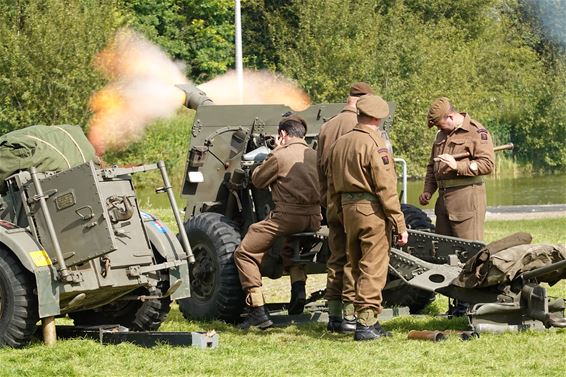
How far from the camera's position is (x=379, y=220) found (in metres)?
11.5

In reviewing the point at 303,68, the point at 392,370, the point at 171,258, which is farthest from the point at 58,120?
the point at 392,370

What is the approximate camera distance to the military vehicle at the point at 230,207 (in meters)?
13.0

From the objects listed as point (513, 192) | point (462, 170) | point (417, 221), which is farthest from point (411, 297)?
point (513, 192)

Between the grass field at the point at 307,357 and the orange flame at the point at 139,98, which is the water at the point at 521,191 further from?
the grass field at the point at 307,357

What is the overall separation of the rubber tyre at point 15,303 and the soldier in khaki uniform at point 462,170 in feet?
13.5

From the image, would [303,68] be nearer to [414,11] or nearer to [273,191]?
[414,11]

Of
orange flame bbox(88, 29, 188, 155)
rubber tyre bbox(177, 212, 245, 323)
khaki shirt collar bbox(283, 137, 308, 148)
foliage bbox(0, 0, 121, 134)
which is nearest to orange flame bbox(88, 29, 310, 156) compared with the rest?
orange flame bbox(88, 29, 188, 155)

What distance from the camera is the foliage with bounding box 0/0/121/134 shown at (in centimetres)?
3172

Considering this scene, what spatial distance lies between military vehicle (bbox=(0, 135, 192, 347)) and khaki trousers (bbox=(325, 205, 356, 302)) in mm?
1258

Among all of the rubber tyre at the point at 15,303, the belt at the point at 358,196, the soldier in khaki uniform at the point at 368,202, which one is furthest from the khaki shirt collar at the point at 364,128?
the rubber tyre at the point at 15,303

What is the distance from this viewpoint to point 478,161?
516 inches

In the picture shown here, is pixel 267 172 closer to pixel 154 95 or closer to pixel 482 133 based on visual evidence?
pixel 482 133

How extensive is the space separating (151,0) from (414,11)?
12.7 metres

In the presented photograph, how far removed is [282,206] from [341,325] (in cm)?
128
